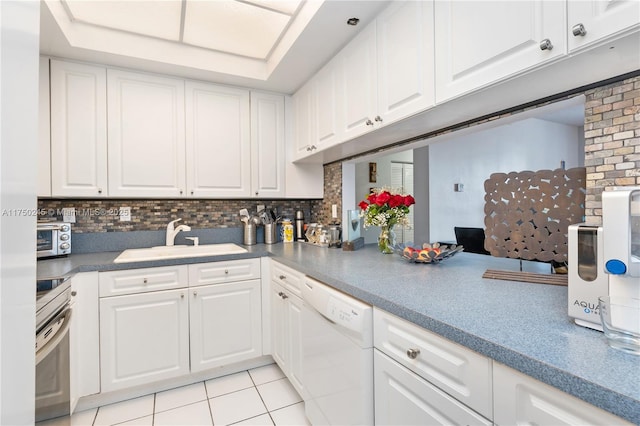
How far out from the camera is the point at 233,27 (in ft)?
6.68

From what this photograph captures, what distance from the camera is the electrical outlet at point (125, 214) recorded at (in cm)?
245

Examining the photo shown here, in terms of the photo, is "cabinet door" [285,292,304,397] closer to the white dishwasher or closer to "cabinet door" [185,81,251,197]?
the white dishwasher

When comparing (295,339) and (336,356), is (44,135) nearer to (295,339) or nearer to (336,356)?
(295,339)

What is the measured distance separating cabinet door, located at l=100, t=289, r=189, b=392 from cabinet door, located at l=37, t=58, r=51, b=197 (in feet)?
2.80

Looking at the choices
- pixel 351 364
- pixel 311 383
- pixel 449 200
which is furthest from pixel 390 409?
pixel 449 200

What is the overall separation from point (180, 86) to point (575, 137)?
5950 millimetres

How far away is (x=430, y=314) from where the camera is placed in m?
0.91

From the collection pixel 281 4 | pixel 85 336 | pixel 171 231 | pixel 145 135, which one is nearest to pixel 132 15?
pixel 145 135

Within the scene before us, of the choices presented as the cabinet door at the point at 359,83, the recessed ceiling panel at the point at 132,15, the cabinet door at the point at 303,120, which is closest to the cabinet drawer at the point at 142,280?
the cabinet door at the point at 303,120

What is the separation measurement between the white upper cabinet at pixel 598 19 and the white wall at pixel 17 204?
1.21 metres

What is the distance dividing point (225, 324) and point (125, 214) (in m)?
1.19

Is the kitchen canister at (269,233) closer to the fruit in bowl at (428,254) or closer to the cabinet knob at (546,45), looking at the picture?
the fruit in bowl at (428,254)

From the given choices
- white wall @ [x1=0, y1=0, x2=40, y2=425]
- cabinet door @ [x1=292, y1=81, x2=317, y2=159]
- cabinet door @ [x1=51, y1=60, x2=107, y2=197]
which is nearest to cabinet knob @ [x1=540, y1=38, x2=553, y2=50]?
white wall @ [x1=0, y1=0, x2=40, y2=425]

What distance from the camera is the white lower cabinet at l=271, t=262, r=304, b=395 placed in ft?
5.97
